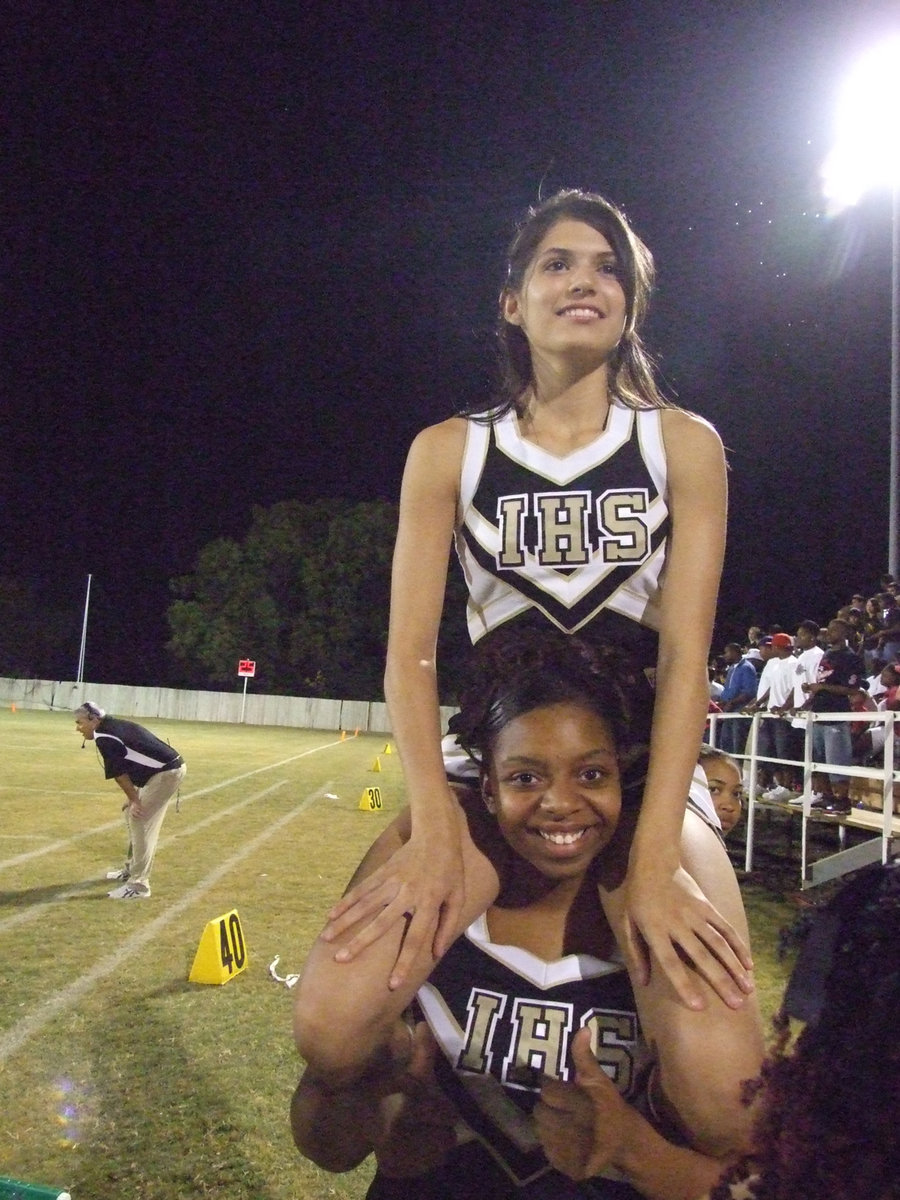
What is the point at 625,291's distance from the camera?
1.98 m

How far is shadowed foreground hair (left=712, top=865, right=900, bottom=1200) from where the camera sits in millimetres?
1010

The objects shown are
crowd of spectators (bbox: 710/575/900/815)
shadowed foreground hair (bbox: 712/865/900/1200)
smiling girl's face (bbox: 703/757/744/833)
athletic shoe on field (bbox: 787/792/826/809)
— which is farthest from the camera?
athletic shoe on field (bbox: 787/792/826/809)

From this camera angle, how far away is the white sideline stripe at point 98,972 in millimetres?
4629

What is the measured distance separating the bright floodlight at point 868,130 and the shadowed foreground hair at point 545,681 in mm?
12491

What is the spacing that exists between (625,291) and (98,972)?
5.25 m

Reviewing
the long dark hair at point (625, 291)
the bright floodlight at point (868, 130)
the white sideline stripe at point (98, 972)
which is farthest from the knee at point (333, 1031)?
the bright floodlight at point (868, 130)

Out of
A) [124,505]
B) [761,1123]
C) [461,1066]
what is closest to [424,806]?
[461,1066]

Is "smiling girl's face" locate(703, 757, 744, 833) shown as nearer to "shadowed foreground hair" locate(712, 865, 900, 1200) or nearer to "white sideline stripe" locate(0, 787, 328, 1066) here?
"shadowed foreground hair" locate(712, 865, 900, 1200)

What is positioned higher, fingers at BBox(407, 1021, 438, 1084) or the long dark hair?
the long dark hair

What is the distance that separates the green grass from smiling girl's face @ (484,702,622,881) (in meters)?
2.11

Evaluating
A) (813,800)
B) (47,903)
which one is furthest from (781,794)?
(47,903)

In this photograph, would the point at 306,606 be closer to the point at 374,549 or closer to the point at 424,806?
the point at 374,549

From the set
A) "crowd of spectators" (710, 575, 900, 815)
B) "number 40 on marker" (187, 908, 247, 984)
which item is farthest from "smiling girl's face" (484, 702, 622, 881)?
"crowd of spectators" (710, 575, 900, 815)

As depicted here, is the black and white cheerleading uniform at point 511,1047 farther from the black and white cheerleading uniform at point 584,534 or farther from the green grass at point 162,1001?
the green grass at point 162,1001
